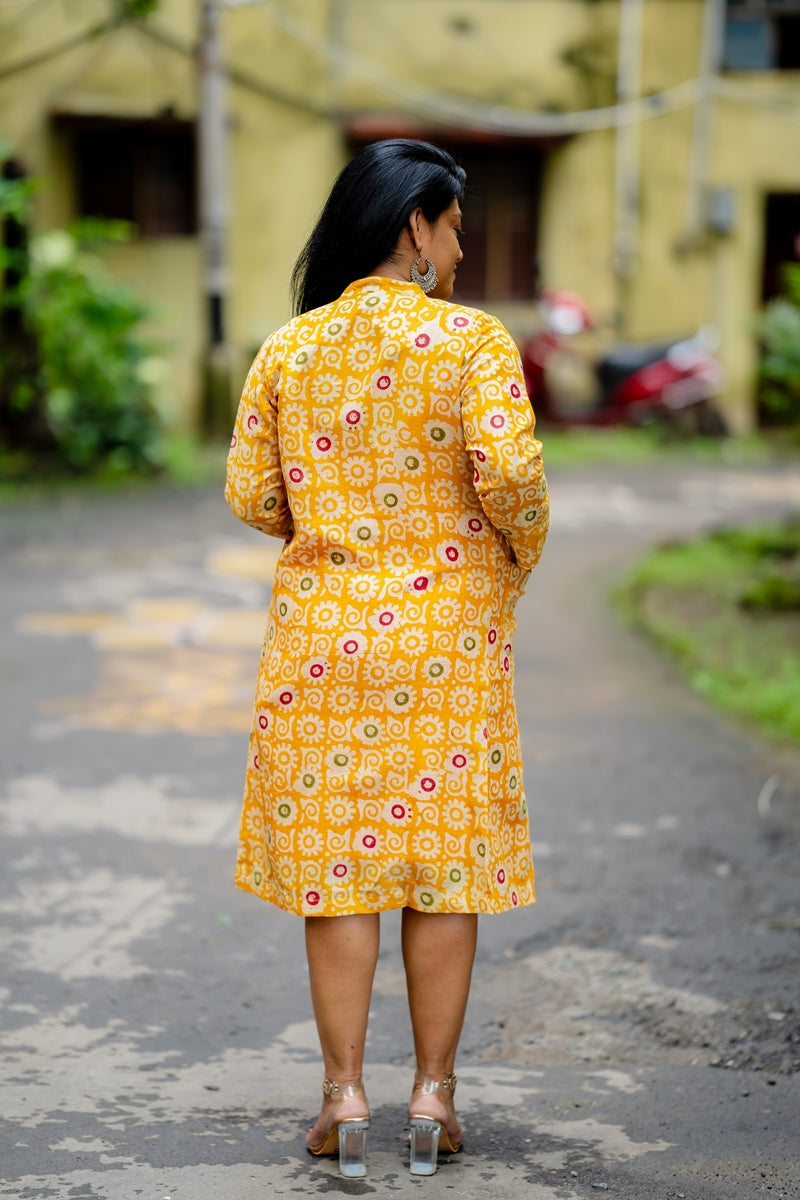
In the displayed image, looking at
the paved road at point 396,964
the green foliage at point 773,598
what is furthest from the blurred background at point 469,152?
the paved road at point 396,964

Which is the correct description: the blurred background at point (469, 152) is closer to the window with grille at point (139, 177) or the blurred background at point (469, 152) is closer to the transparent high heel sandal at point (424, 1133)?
the window with grille at point (139, 177)

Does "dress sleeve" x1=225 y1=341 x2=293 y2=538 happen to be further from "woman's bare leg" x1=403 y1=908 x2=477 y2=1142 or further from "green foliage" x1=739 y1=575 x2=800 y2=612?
"green foliage" x1=739 y1=575 x2=800 y2=612

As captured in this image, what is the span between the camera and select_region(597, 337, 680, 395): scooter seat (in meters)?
15.1

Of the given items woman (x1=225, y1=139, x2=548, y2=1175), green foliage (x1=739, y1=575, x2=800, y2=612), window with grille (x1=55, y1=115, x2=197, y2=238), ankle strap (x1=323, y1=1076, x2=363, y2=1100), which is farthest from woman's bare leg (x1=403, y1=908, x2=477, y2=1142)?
window with grille (x1=55, y1=115, x2=197, y2=238)

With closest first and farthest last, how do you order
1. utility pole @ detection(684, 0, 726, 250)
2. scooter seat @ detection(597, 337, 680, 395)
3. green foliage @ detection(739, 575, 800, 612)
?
green foliage @ detection(739, 575, 800, 612) → scooter seat @ detection(597, 337, 680, 395) → utility pole @ detection(684, 0, 726, 250)

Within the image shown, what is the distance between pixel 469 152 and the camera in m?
16.0

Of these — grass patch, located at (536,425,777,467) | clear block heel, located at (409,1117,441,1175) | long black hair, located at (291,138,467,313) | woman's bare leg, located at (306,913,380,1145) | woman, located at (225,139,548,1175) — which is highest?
long black hair, located at (291,138,467,313)

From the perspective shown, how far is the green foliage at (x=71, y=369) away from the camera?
38.4 feet

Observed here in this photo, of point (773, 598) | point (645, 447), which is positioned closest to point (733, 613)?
point (773, 598)

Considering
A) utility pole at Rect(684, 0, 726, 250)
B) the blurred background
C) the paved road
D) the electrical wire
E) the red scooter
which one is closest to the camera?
the paved road

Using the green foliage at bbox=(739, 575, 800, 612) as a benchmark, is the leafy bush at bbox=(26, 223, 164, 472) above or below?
above

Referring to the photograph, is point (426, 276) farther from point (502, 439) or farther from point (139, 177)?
point (139, 177)

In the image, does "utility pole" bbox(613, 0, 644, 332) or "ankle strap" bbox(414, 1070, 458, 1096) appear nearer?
"ankle strap" bbox(414, 1070, 458, 1096)

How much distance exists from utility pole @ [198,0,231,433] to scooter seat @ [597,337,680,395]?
3838 mm
